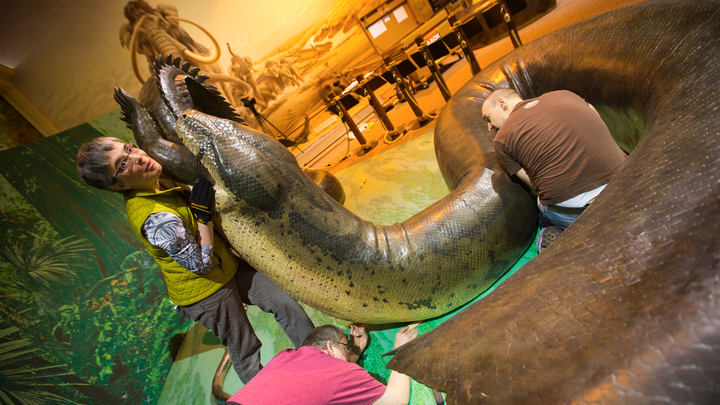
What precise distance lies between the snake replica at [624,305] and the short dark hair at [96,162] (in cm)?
167

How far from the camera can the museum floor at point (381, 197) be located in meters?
2.25

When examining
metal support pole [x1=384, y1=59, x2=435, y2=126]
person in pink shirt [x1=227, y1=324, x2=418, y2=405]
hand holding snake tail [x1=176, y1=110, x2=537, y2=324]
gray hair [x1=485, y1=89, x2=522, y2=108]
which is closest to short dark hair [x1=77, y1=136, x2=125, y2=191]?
hand holding snake tail [x1=176, y1=110, x2=537, y2=324]

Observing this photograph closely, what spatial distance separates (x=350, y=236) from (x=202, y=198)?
81 centimetres

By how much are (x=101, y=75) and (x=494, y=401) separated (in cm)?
597

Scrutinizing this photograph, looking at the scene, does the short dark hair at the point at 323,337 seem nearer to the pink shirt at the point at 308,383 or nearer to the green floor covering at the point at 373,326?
the pink shirt at the point at 308,383

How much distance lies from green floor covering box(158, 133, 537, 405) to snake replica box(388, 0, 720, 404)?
1.20 meters

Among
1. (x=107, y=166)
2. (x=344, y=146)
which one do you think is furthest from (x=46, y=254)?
(x=344, y=146)

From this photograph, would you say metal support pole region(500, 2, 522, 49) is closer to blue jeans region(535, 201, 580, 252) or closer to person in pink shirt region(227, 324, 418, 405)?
blue jeans region(535, 201, 580, 252)

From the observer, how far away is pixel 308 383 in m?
1.40

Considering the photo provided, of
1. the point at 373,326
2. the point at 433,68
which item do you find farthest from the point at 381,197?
the point at 433,68

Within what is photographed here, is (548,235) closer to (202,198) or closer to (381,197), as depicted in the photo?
(381,197)

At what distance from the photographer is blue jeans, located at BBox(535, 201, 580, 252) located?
194 centimetres

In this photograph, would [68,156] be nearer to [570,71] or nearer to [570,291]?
[570,291]

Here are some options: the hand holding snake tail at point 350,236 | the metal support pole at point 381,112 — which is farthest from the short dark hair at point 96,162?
the metal support pole at point 381,112
